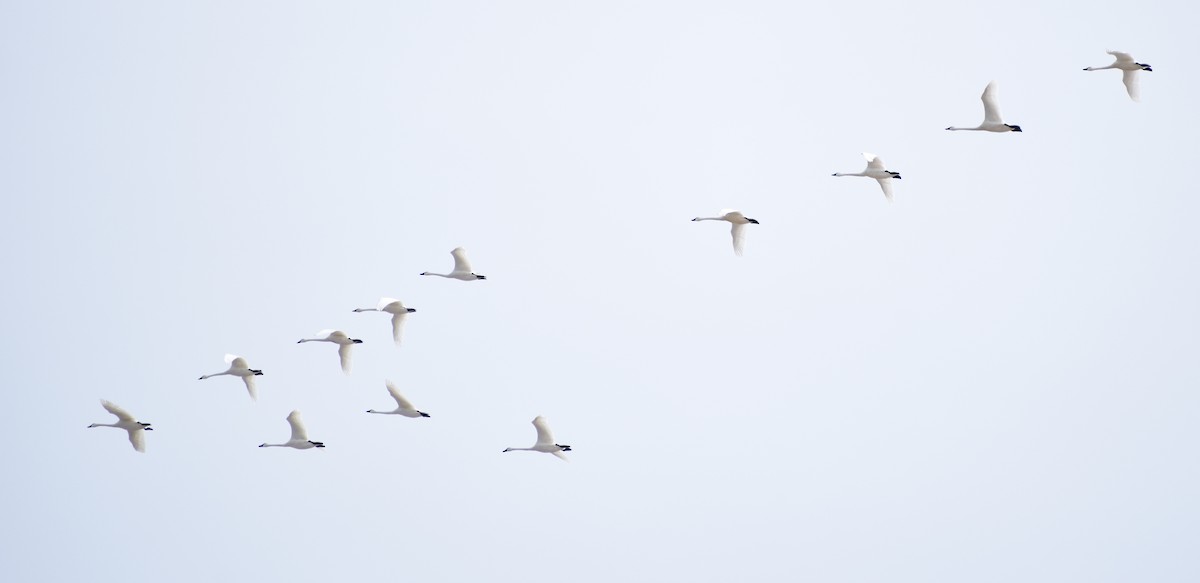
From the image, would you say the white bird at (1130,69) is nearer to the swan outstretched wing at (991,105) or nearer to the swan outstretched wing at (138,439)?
the swan outstretched wing at (991,105)

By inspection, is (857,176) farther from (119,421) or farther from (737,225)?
(119,421)

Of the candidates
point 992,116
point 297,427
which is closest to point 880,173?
point 992,116

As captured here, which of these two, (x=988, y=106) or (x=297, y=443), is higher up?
(x=988, y=106)

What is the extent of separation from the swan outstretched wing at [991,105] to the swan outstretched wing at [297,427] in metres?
19.5

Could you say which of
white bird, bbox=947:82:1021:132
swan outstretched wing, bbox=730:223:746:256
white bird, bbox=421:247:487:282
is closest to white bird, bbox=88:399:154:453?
white bird, bbox=421:247:487:282

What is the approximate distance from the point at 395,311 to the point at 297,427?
4100 millimetres

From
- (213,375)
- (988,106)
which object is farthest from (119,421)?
(988,106)

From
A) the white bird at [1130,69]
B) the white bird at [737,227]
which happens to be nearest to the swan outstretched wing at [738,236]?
the white bird at [737,227]

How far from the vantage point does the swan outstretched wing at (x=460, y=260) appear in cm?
7419

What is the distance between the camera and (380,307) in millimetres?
74875

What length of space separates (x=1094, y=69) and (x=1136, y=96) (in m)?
1.60

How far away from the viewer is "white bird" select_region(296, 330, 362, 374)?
75562 mm

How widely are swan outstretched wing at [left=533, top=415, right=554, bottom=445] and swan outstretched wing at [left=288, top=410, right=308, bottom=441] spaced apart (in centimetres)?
680

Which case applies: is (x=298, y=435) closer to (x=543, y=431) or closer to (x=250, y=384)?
(x=250, y=384)
